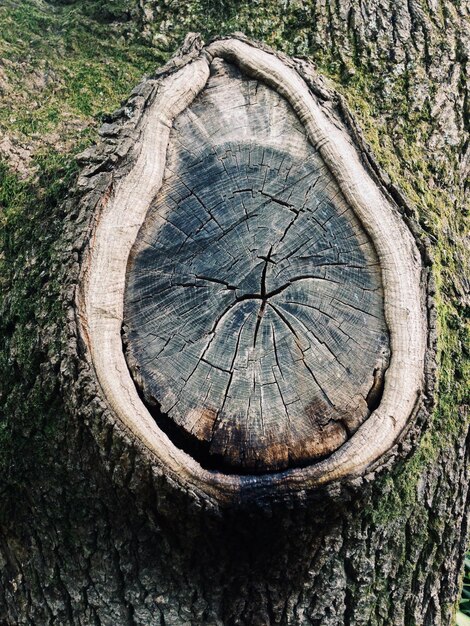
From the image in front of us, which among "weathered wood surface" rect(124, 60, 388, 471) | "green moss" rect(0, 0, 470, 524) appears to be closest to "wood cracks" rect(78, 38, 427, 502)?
"weathered wood surface" rect(124, 60, 388, 471)

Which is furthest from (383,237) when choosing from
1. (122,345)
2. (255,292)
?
(122,345)

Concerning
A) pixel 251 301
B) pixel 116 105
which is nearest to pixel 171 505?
pixel 251 301

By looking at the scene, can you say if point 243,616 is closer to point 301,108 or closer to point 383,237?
point 383,237

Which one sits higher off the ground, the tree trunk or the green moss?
the green moss

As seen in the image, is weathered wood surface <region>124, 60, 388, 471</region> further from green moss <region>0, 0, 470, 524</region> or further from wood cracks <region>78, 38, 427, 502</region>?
green moss <region>0, 0, 470, 524</region>

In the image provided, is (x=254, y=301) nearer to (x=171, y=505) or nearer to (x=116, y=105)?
(x=171, y=505)

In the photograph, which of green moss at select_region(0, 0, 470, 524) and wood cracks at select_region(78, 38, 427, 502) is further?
green moss at select_region(0, 0, 470, 524)

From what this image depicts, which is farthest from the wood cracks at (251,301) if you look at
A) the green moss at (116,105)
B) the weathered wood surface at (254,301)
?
the green moss at (116,105)

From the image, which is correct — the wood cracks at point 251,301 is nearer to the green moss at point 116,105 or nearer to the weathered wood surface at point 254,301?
the weathered wood surface at point 254,301
